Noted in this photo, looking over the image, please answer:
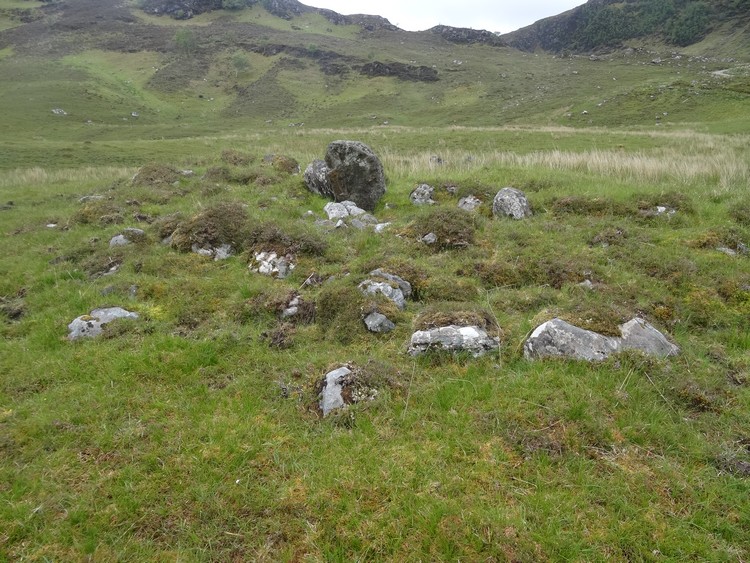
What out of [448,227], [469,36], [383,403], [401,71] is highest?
[469,36]

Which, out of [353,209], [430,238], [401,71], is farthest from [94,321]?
[401,71]

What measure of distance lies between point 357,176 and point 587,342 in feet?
37.9

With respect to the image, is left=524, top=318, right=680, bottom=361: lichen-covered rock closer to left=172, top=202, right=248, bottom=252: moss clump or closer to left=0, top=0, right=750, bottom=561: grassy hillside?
left=0, top=0, right=750, bottom=561: grassy hillside

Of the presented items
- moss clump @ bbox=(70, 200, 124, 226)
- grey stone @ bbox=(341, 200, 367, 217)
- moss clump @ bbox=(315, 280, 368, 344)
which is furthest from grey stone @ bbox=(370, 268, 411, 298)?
moss clump @ bbox=(70, 200, 124, 226)

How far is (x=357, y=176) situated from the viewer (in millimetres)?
16250

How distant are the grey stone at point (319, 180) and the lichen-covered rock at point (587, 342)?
11.8 metres

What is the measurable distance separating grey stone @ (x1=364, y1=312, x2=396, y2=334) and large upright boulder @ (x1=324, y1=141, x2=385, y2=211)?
349 inches

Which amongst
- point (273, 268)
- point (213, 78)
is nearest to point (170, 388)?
point (273, 268)

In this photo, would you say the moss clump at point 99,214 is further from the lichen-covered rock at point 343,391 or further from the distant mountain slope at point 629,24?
the distant mountain slope at point 629,24

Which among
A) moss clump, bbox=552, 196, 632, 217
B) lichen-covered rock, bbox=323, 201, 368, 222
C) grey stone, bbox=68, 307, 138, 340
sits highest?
moss clump, bbox=552, 196, 632, 217

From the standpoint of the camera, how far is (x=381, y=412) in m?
5.89

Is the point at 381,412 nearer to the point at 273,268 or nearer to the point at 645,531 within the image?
the point at 645,531

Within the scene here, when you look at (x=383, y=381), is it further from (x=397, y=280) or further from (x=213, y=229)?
(x=213, y=229)

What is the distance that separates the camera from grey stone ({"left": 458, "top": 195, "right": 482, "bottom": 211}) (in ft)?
48.7
